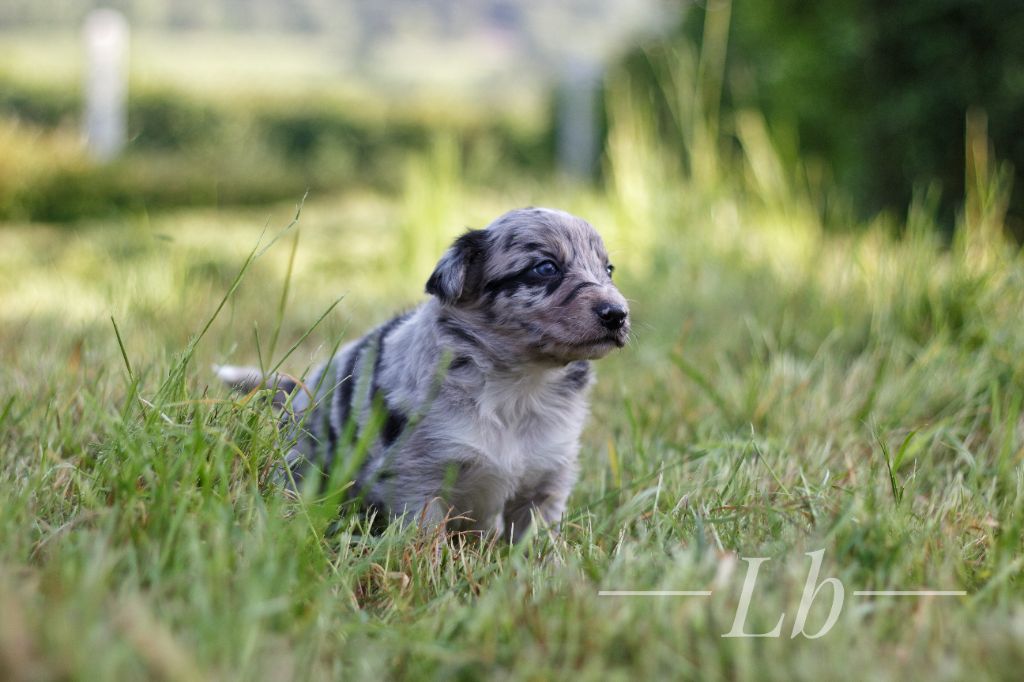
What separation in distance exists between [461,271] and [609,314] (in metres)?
0.50

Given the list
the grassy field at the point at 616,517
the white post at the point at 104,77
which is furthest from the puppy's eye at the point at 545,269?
the white post at the point at 104,77

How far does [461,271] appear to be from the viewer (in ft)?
9.32

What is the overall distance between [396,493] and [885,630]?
4.69ft

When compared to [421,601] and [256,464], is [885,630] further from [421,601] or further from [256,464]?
[256,464]

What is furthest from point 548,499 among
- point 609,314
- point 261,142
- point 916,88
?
point 261,142

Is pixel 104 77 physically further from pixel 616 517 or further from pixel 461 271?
pixel 616 517

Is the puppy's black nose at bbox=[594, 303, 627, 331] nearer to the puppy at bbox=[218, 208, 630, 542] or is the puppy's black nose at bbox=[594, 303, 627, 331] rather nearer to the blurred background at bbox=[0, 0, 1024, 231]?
the puppy at bbox=[218, 208, 630, 542]

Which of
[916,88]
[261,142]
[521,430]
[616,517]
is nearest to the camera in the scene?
[616,517]

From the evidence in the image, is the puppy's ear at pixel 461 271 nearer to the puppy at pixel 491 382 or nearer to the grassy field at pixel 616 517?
the puppy at pixel 491 382

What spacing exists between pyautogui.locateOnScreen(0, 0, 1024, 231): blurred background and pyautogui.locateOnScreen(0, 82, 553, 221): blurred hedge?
6 cm

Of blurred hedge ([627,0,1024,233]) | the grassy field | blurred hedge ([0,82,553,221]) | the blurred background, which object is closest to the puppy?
the grassy field

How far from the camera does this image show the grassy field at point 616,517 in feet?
5.44

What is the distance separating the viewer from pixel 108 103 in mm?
20094

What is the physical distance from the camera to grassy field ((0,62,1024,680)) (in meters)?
1.66
